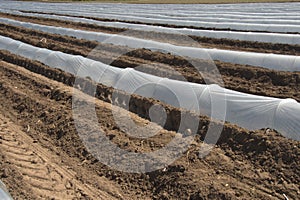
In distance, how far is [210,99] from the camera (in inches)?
257

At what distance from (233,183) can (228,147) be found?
864 mm

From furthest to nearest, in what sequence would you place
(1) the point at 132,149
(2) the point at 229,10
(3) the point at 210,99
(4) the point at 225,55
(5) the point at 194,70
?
(2) the point at 229,10 → (4) the point at 225,55 → (5) the point at 194,70 → (3) the point at 210,99 → (1) the point at 132,149

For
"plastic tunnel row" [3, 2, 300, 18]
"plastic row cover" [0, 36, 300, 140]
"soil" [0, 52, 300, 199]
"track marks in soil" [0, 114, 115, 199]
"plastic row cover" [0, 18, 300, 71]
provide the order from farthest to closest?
"plastic tunnel row" [3, 2, 300, 18]
"plastic row cover" [0, 18, 300, 71]
"plastic row cover" [0, 36, 300, 140]
"track marks in soil" [0, 114, 115, 199]
"soil" [0, 52, 300, 199]

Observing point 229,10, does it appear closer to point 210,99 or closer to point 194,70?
point 194,70

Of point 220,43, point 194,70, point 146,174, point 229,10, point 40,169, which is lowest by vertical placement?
point 40,169

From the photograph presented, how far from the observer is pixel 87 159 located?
5.74 m

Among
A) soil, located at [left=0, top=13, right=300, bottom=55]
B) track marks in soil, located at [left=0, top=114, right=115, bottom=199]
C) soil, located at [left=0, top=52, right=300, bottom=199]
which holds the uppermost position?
soil, located at [left=0, top=13, right=300, bottom=55]

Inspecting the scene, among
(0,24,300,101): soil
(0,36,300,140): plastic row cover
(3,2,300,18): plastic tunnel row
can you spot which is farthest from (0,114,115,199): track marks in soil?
(3,2,300,18): plastic tunnel row

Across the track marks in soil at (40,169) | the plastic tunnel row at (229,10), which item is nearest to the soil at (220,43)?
the track marks in soil at (40,169)

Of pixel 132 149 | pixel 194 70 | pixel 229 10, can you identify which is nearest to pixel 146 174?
pixel 132 149

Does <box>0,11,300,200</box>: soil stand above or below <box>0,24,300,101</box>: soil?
below

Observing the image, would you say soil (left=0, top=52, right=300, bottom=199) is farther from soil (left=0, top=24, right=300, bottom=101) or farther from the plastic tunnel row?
the plastic tunnel row

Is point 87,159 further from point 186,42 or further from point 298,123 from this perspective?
point 186,42

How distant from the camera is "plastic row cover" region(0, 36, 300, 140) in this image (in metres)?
5.54
